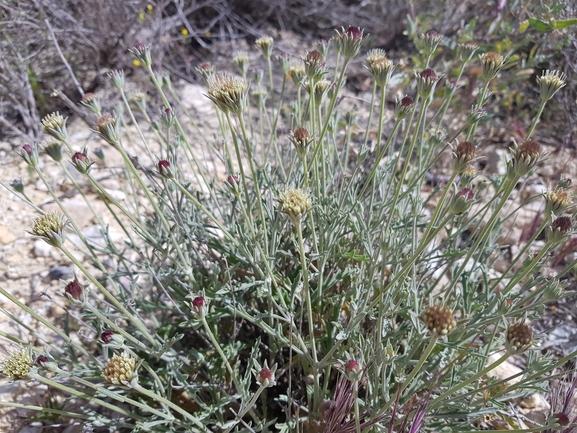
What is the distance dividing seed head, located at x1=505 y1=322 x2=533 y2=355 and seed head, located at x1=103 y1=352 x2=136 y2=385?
37.5 inches

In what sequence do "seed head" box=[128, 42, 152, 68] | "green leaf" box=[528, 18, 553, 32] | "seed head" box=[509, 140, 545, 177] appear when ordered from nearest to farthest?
"seed head" box=[509, 140, 545, 177], "seed head" box=[128, 42, 152, 68], "green leaf" box=[528, 18, 553, 32]

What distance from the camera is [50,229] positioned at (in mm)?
1326

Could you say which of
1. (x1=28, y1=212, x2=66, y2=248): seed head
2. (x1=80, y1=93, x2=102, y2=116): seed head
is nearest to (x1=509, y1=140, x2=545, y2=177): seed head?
(x1=28, y1=212, x2=66, y2=248): seed head

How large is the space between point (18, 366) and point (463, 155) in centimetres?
133

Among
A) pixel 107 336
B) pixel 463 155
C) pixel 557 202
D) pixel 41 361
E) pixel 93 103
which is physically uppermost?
pixel 463 155

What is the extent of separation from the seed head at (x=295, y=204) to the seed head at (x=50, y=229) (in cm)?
64

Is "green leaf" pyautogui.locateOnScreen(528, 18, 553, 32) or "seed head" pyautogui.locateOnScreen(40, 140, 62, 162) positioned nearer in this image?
"seed head" pyautogui.locateOnScreen(40, 140, 62, 162)

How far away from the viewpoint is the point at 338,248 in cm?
192

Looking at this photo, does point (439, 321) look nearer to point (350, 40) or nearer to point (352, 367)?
point (352, 367)

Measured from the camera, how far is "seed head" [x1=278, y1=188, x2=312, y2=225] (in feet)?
4.03

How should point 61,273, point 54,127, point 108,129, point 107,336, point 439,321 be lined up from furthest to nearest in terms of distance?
point 61,273, point 54,127, point 108,129, point 107,336, point 439,321

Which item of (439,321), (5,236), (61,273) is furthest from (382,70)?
(5,236)

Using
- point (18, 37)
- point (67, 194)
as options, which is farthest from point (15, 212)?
point (18, 37)

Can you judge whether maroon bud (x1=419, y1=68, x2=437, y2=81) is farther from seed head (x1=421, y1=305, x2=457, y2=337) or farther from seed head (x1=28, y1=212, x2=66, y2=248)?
seed head (x1=28, y1=212, x2=66, y2=248)
